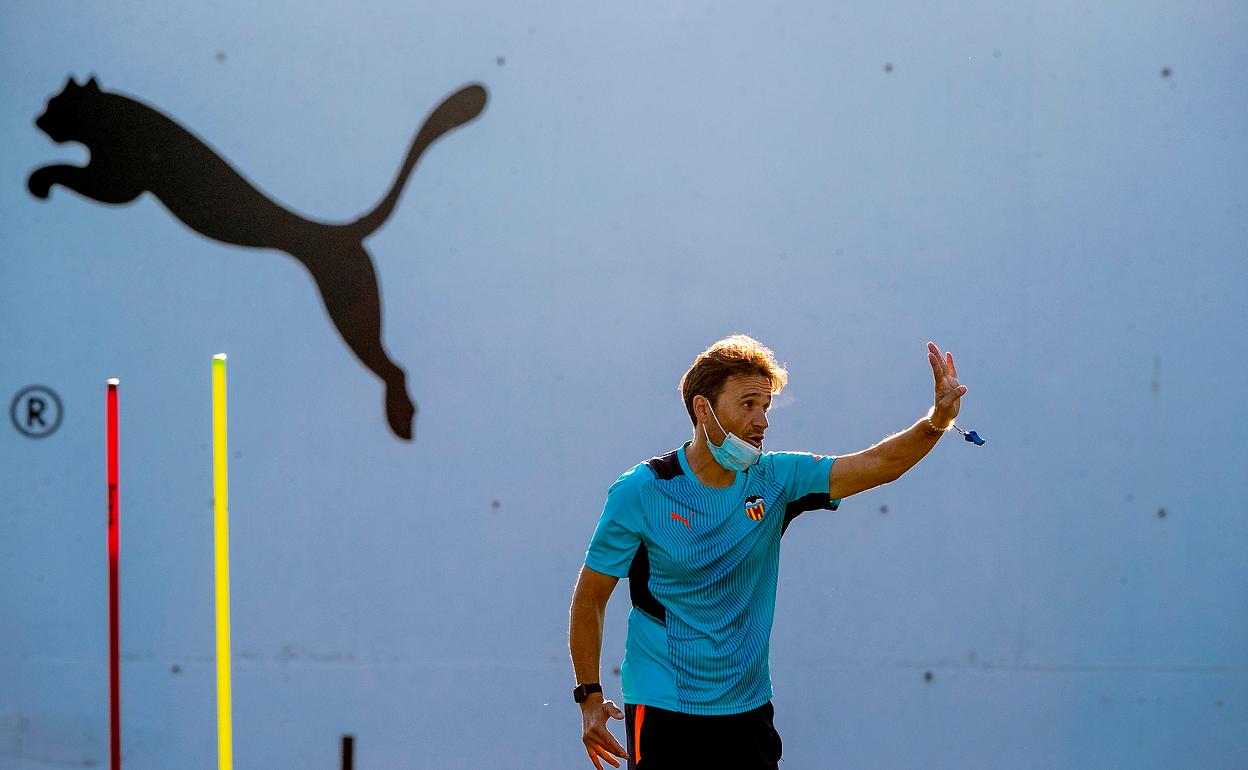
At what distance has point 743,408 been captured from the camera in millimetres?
2691

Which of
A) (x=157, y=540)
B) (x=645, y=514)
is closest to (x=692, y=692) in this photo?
(x=645, y=514)

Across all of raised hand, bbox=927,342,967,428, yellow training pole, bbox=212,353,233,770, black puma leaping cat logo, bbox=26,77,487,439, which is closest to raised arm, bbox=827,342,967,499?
raised hand, bbox=927,342,967,428

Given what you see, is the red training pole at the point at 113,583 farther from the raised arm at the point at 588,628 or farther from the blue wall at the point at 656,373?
the blue wall at the point at 656,373

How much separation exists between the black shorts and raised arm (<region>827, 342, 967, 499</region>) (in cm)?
51

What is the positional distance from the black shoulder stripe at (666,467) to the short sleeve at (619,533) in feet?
0.12

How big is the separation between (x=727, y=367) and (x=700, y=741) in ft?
2.48

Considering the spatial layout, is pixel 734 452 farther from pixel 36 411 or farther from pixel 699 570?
pixel 36 411

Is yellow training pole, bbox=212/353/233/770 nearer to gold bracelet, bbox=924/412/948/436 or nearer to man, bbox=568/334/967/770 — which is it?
man, bbox=568/334/967/770

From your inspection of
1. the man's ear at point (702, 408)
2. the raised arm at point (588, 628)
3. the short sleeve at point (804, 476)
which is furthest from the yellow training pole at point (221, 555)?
the short sleeve at point (804, 476)

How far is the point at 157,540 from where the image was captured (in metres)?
3.86

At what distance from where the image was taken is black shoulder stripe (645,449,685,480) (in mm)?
2729

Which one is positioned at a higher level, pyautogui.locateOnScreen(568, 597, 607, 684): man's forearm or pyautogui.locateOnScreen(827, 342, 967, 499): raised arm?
pyautogui.locateOnScreen(827, 342, 967, 499): raised arm

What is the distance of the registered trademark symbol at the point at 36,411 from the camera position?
12.6 feet

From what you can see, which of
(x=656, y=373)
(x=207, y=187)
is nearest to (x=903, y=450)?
(x=656, y=373)
